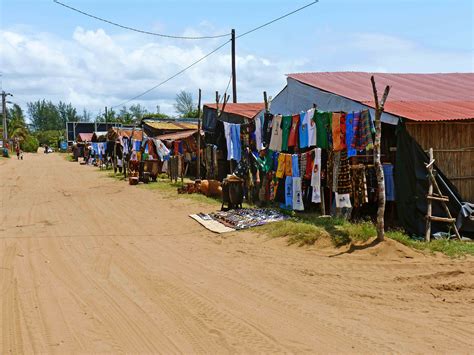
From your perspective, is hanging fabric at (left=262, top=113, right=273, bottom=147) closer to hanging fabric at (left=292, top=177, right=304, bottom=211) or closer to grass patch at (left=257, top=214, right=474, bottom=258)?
hanging fabric at (left=292, top=177, right=304, bottom=211)

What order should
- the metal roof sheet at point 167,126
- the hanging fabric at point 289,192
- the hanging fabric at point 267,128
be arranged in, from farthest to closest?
the metal roof sheet at point 167,126 → the hanging fabric at point 267,128 → the hanging fabric at point 289,192

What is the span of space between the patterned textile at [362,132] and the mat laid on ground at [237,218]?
236cm

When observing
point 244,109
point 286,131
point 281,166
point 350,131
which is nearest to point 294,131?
point 286,131

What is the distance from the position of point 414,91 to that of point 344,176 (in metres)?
5.26

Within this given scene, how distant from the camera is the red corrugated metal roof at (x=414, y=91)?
33.5ft

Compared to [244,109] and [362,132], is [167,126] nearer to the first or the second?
[244,109]

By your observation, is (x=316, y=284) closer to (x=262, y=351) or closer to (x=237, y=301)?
(x=237, y=301)

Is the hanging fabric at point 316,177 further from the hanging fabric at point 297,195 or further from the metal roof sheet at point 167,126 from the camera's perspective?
the metal roof sheet at point 167,126

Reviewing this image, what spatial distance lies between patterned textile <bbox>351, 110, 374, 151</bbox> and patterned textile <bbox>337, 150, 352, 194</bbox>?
1.40 ft

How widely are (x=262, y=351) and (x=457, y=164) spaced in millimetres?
7767

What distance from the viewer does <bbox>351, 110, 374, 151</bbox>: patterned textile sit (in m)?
9.32

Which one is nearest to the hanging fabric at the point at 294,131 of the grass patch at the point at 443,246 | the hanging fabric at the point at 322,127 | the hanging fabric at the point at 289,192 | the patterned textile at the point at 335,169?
the hanging fabric at the point at 289,192

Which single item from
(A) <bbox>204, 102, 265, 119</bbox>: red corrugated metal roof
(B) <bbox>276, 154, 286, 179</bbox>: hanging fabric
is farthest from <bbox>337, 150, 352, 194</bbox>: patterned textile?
(A) <bbox>204, 102, 265, 119</bbox>: red corrugated metal roof

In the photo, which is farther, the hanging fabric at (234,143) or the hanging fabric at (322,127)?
the hanging fabric at (234,143)
